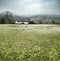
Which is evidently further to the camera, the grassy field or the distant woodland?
the distant woodland

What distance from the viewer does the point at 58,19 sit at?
3850 cm

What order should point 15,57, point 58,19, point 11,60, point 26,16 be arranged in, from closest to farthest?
point 11,60 → point 15,57 → point 58,19 → point 26,16

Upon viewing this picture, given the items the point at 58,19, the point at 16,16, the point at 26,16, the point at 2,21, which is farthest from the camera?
the point at 16,16

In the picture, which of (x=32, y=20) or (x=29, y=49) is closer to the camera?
(x=29, y=49)

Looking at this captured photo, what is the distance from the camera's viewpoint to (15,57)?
193 inches

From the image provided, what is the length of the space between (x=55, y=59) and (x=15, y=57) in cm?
139

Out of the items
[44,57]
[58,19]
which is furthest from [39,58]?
[58,19]

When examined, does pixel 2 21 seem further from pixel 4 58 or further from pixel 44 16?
pixel 4 58

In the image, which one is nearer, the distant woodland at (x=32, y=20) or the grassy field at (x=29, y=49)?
the grassy field at (x=29, y=49)

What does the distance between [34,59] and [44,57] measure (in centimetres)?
42

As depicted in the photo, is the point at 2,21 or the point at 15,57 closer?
the point at 15,57

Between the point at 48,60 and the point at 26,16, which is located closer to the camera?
the point at 48,60

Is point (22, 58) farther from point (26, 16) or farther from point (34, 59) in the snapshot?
point (26, 16)

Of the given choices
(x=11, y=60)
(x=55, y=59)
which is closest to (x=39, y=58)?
(x=55, y=59)
